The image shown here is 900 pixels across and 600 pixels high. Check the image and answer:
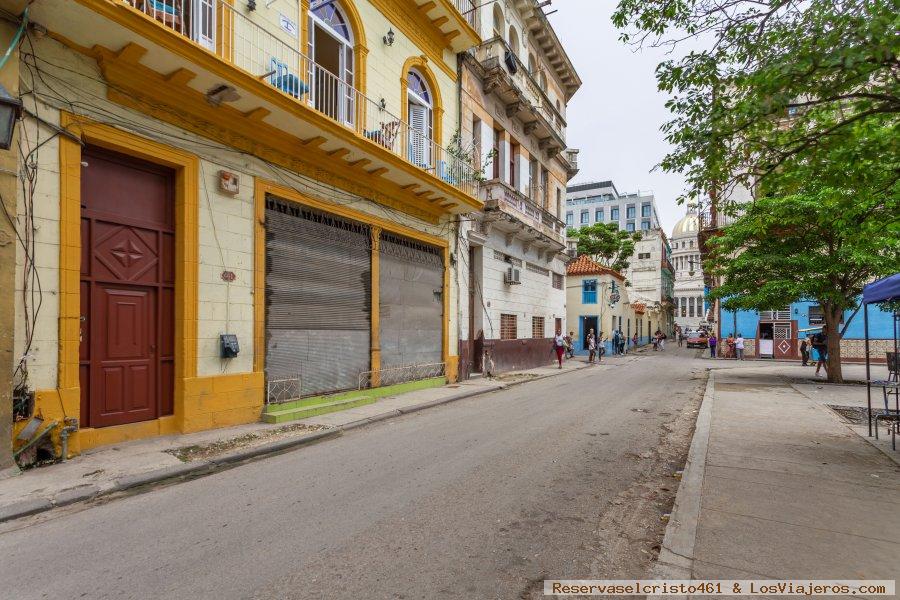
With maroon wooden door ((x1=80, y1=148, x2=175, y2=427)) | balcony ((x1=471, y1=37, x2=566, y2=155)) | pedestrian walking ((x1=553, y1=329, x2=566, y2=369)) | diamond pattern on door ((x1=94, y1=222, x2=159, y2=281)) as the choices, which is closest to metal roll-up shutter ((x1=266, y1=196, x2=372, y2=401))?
maroon wooden door ((x1=80, y1=148, x2=175, y2=427))

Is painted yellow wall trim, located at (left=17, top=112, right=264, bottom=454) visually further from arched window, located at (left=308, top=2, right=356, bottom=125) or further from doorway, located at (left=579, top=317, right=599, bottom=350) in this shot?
doorway, located at (left=579, top=317, right=599, bottom=350)

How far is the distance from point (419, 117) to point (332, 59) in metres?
3.13

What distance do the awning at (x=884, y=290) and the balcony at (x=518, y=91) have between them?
1270 cm

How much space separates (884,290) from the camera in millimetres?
6145

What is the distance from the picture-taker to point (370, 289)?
37.3ft

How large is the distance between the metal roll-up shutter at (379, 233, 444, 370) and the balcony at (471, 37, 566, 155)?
6762 millimetres

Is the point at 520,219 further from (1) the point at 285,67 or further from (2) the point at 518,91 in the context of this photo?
(1) the point at 285,67

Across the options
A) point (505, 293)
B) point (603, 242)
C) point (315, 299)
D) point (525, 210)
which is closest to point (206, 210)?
point (315, 299)

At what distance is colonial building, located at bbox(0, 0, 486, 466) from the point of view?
5.97 m

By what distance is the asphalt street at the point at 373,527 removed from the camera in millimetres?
3279

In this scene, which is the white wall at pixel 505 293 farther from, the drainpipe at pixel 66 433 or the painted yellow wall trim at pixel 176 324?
the drainpipe at pixel 66 433

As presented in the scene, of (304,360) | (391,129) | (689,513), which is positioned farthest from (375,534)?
(391,129)

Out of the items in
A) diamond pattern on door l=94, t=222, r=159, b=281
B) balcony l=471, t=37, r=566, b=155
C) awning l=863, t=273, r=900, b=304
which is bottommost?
awning l=863, t=273, r=900, b=304

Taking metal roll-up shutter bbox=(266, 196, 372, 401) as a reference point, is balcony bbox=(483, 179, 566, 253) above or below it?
above
